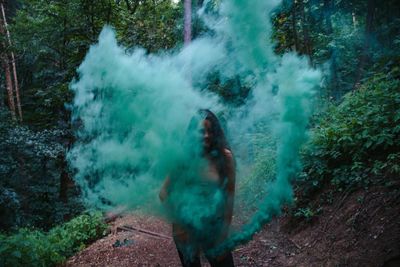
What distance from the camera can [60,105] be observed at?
11547mm

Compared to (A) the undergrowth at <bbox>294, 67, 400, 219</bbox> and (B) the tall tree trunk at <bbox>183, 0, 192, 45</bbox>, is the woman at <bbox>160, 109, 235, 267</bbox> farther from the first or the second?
(B) the tall tree trunk at <bbox>183, 0, 192, 45</bbox>

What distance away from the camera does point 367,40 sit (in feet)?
30.9

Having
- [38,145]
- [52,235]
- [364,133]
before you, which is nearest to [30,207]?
[38,145]

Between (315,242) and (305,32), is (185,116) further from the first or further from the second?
(305,32)

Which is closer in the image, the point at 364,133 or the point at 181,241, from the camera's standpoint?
the point at 181,241

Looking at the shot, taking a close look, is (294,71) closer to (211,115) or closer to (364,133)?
(211,115)

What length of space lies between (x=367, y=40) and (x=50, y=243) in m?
8.78

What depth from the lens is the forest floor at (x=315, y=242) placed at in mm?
4102

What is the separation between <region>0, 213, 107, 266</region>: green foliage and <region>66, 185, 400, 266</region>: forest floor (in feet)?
→ 1.16

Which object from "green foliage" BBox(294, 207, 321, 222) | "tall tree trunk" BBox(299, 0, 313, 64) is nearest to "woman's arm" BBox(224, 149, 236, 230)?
"green foliage" BBox(294, 207, 321, 222)

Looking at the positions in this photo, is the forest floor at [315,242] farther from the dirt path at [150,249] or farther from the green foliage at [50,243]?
the green foliage at [50,243]

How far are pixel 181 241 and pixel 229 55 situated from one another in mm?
2091

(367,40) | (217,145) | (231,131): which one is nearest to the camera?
(217,145)

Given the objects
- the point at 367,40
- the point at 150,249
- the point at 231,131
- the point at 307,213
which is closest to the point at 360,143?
the point at 307,213
